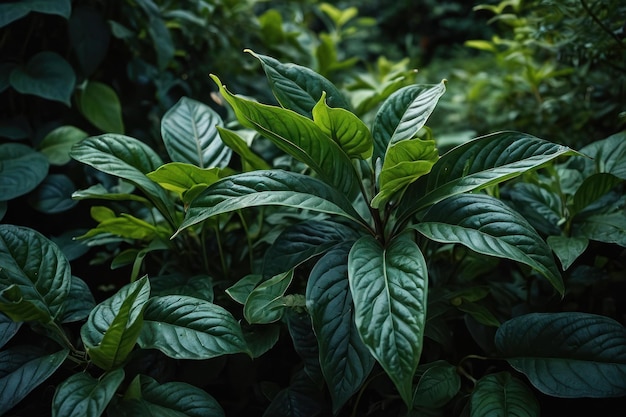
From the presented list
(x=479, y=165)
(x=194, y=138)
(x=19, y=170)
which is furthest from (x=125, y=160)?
(x=479, y=165)

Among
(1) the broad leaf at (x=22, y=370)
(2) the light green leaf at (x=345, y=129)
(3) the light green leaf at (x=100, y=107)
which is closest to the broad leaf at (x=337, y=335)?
(2) the light green leaf at (x=345, y=129)

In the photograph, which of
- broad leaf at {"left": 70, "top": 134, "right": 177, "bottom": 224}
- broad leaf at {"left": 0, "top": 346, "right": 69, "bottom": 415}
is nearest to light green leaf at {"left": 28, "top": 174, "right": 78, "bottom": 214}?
broad leaf at {"left": 70, "top": 134, "right": 177, "bottom": 224}

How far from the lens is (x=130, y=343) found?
86 centimetres

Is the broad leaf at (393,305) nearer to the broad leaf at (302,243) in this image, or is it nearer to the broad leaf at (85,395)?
the broad leaf at (302,243)

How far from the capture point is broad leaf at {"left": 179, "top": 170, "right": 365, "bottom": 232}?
0.84m

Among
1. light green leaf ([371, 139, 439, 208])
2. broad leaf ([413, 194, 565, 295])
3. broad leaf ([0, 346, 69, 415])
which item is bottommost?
broad leaf ([0, 346, 69, 415])

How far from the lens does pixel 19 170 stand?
1.22 m

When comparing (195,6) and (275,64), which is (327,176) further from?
(195,6)

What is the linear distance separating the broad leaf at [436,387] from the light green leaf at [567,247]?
297 millimetres

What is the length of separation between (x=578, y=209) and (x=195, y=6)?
1430mm

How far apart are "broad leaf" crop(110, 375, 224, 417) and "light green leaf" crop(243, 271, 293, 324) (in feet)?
0.52

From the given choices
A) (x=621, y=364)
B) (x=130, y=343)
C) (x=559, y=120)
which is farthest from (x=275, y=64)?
(x=559, y=120)

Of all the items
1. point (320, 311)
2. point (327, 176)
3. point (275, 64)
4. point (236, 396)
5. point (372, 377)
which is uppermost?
point (275, 64)

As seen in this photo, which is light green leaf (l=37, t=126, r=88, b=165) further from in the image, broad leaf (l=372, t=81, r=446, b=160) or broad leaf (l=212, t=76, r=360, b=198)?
broad leaf (l=372, t=81, r=446, b=160)
